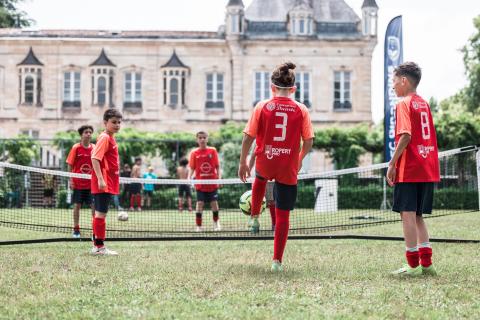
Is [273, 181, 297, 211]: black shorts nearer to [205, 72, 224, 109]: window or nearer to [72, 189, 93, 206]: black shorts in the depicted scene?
[72, 189, 93, 206]: black shorts

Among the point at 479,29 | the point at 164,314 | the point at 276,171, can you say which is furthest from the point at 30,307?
the point at 479,29

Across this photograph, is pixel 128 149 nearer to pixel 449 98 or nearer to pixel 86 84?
pixel 86 84

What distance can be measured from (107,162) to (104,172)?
6.4 inches

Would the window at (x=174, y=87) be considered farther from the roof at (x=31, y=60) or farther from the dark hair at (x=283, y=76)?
the dark hair at (x=283, y=76)

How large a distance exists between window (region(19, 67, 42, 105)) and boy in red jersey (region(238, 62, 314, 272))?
1691 inches

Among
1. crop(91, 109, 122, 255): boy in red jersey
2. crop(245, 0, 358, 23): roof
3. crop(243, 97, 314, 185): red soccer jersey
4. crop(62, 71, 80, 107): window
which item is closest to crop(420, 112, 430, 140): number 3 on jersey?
crop(243, 97, 314, 185): red soccer jersey

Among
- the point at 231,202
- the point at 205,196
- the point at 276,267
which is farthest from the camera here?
the point at 231,202

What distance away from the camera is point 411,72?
26.8ft

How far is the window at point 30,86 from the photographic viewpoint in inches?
1917

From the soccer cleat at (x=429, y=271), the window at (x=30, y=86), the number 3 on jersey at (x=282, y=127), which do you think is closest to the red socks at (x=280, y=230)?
the number 3 on jersey at (x=282, y=127)

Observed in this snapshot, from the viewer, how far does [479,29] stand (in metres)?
57.3

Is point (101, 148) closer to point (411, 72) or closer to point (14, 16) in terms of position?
point (411, 72)

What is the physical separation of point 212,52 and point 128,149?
1783 centimetres

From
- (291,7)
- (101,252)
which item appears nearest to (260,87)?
(291,7)
